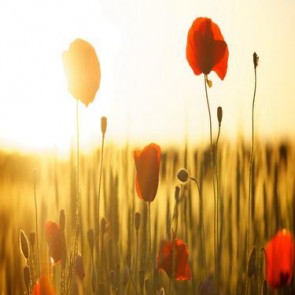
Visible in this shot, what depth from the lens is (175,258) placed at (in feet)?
2.92

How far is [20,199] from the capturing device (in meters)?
1.04

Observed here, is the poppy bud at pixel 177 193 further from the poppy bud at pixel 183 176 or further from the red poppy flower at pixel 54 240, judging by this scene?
the red poppy flower at pixel 54 240

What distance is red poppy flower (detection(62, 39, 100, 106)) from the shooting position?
2.98ft

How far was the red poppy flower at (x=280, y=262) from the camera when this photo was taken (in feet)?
2.91

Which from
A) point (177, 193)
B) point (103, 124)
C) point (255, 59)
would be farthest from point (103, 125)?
point (255, 59)

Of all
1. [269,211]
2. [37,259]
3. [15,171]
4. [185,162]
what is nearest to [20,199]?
[15,171]

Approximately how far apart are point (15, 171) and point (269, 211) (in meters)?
0.43

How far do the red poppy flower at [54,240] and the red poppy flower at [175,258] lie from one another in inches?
5.8

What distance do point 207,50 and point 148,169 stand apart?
22cm

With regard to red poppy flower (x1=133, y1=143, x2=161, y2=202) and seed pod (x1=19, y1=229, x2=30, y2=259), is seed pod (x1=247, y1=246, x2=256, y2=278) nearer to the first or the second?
red poppy flower (x1=133, y1=143, x2=161, y2=202)

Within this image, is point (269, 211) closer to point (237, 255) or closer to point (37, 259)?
point (237, 255)

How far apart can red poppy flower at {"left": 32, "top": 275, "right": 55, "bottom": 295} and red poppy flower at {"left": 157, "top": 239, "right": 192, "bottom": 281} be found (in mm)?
164

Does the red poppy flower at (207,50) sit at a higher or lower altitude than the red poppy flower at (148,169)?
higher

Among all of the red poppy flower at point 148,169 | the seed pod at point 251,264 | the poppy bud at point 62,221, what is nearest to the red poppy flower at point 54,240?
the poppy bud at point 62,221
